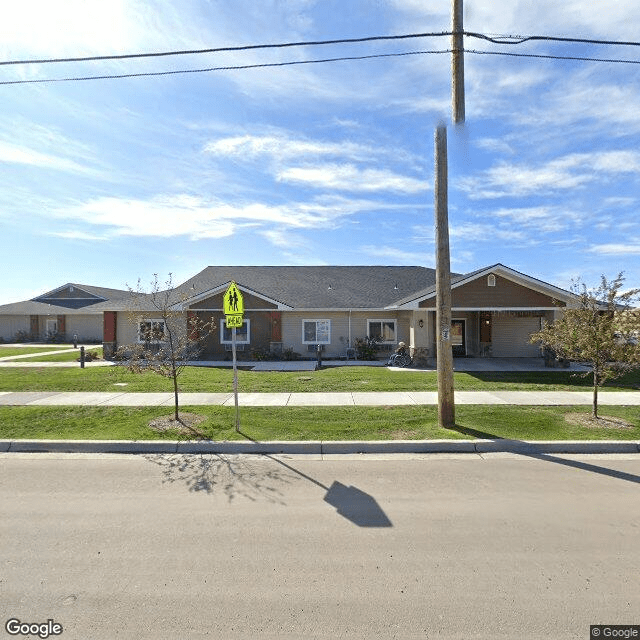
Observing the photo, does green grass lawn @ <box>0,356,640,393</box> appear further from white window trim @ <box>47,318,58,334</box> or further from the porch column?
white window trim @ <box>47,318,58,334</box>

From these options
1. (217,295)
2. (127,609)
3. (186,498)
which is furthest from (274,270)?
(127,609)

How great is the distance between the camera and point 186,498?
18.1 ft

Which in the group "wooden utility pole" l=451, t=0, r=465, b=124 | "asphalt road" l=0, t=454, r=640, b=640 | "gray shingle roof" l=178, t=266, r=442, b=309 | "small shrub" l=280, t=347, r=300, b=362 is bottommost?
"asphalt road" l=0, t=454, r=640, b=640

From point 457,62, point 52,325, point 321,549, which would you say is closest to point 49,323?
point 52,325

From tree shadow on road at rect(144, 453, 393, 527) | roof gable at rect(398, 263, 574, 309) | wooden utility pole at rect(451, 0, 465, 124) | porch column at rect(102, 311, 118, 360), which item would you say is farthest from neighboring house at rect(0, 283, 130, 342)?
wooden utility pole at rect(451, 0, 465, 124)

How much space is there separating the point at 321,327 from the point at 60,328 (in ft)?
82.9

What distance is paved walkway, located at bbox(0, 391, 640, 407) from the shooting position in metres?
10.8

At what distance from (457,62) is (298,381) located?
1013 cm

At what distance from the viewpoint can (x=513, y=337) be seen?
22.1 m

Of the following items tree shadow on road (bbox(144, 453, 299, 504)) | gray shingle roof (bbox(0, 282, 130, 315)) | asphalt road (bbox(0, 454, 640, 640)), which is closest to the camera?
asphalt road (bbox(0, 454, 640, 640))

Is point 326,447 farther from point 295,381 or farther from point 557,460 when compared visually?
point 295,381

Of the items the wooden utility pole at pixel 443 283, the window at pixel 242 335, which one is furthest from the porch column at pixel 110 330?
the wooden utility pole at pixel 443 283

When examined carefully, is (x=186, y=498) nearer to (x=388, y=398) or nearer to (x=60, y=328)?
(x=388, y=398)

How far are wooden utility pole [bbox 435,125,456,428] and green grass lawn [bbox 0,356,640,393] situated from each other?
434cm
